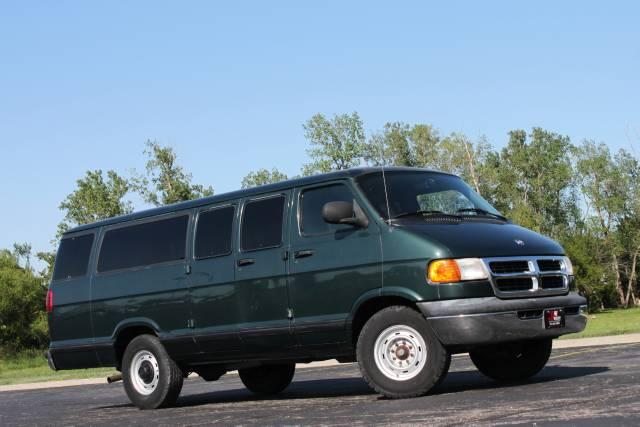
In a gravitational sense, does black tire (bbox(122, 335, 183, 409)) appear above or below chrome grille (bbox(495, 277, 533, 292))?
below

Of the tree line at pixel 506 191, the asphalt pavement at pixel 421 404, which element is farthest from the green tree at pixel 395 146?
the asphalt pavement at pixel 421 404

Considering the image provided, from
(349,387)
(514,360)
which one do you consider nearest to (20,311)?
(349,387)

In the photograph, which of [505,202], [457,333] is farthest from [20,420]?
[505,202]

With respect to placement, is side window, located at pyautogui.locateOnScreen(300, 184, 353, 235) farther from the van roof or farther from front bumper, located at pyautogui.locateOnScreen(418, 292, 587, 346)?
front bumper, located at pyautogui.locateOnScreen(418, 292, 587, 346)

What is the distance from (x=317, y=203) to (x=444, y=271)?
1.74m

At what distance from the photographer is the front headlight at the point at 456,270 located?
8.48 m

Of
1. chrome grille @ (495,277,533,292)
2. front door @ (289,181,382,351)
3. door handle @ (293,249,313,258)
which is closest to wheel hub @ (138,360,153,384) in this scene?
front door @ (289,181,382,351)

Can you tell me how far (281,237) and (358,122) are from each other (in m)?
66.5

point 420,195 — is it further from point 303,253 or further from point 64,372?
point 64,372

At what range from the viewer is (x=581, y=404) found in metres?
7.29

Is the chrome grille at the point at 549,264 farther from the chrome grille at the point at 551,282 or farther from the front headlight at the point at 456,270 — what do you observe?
the front headlight at the point at 456,270

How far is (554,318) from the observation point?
887 centimetres

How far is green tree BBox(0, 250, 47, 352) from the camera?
7550 cm

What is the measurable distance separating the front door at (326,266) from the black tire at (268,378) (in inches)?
103
